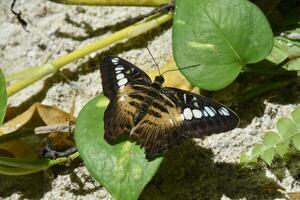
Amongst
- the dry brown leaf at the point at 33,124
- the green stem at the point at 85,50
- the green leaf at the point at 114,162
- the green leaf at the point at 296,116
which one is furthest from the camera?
the green stem at the point at 85,50

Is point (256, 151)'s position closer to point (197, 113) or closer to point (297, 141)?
point (297, 141)

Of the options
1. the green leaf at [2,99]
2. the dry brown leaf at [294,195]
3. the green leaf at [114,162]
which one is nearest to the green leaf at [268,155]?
the dry brown leaf at [294,195]

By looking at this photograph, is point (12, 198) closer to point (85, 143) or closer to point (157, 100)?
point (85, 143)

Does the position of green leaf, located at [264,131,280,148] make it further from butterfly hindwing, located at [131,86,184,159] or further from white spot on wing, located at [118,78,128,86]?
white spot on wing, located at [118,78,128,86]

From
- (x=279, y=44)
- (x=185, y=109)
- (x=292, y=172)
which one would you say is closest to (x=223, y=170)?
(x=292, y=172)

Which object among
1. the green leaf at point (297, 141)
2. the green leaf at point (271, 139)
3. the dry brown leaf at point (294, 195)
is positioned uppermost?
the green leaf at point (297, 141)

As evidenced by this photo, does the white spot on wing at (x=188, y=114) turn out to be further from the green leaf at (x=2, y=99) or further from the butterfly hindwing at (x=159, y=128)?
the green leaf at (x=2, y=99)

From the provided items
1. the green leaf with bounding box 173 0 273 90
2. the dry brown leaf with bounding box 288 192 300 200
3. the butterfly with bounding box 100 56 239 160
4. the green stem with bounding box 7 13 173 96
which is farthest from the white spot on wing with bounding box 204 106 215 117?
the green stem with bounding box 7 13 173 96
